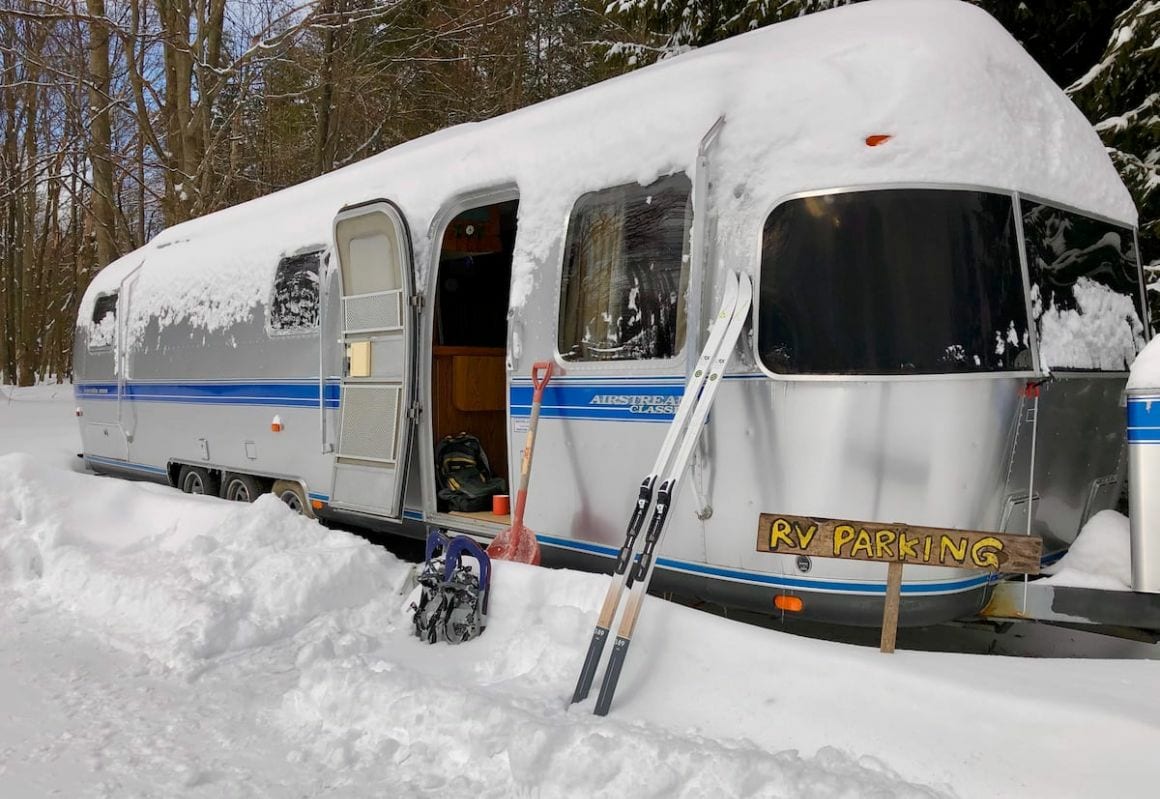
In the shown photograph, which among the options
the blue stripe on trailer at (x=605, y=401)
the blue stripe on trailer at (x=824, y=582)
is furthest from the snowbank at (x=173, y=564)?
the blue stripe on trailer at (x=824, y=582)

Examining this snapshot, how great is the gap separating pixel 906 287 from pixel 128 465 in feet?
27.1

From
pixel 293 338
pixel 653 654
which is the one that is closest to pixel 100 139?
pixel 293 338

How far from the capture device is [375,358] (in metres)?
5.89

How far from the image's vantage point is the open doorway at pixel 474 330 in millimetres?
6449

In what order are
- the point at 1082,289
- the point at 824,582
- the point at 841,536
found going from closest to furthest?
the point at 841,536 → the point at 824,582 → the point at 1082,289

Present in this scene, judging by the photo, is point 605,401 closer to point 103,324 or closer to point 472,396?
point 472,396

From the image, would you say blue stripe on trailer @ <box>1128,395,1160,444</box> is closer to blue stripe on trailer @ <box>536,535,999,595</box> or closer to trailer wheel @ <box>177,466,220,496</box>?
blue stripe on trailer @ <box>536,535,999,595</box>

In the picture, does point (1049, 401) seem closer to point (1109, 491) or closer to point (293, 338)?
point (1109, 491)

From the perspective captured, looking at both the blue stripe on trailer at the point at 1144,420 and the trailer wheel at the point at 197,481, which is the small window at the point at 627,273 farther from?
the trailer wheel at the point at 197,481

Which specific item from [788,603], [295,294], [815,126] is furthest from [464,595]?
[295,294]

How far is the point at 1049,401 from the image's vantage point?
3982mm

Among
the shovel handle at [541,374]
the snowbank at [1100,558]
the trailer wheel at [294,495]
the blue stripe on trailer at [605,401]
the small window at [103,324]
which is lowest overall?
the trailer wheel at [294,495]

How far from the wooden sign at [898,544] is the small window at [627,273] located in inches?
45.4

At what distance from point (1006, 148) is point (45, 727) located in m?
4.56
